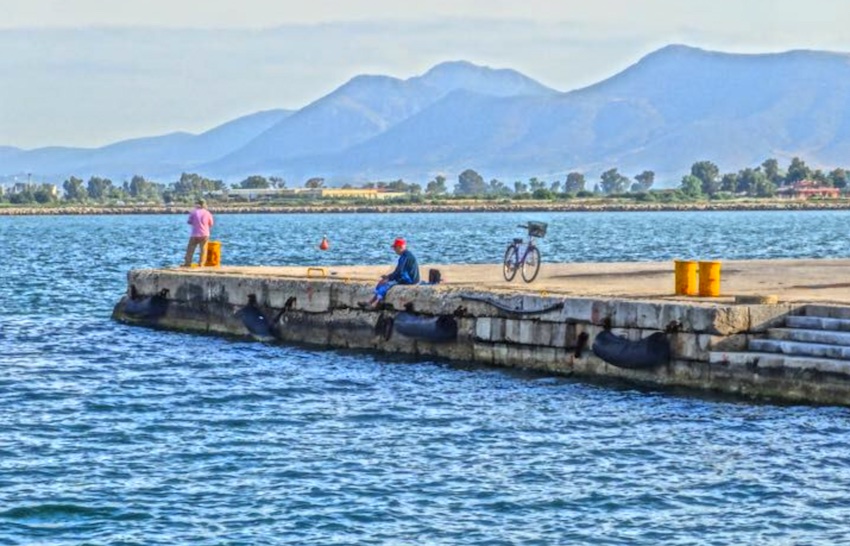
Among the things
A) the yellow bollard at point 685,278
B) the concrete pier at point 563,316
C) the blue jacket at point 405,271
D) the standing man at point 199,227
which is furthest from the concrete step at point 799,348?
the standing man at point 199,227

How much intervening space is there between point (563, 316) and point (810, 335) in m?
4.57

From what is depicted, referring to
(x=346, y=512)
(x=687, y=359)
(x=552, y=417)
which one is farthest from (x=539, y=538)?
(x=687, y=359)

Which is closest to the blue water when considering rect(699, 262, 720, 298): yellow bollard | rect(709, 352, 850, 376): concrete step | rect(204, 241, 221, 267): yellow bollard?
rect(709, 352, 850, 376): concrete step

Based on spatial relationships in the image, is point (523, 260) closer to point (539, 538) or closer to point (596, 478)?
point (596, 478)

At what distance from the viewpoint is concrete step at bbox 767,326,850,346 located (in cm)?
2405

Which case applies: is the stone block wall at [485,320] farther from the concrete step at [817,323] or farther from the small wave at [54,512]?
the small wave at [54,512]

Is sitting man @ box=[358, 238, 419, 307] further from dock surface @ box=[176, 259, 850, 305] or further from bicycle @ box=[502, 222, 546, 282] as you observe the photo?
bicycle @ box=[502, 222, 546, 282]

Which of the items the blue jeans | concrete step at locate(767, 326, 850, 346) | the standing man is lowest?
concrete step at locate(767, 326, 850, 346)

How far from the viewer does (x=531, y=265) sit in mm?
33938

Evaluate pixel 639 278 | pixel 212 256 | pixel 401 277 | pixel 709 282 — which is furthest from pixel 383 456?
pixel 212 256

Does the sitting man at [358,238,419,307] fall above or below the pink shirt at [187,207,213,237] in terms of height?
below

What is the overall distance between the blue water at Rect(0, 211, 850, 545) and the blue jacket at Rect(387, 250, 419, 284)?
173 cm

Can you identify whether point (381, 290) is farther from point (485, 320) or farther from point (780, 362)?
point (780, 362)

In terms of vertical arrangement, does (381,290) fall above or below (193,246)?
below
